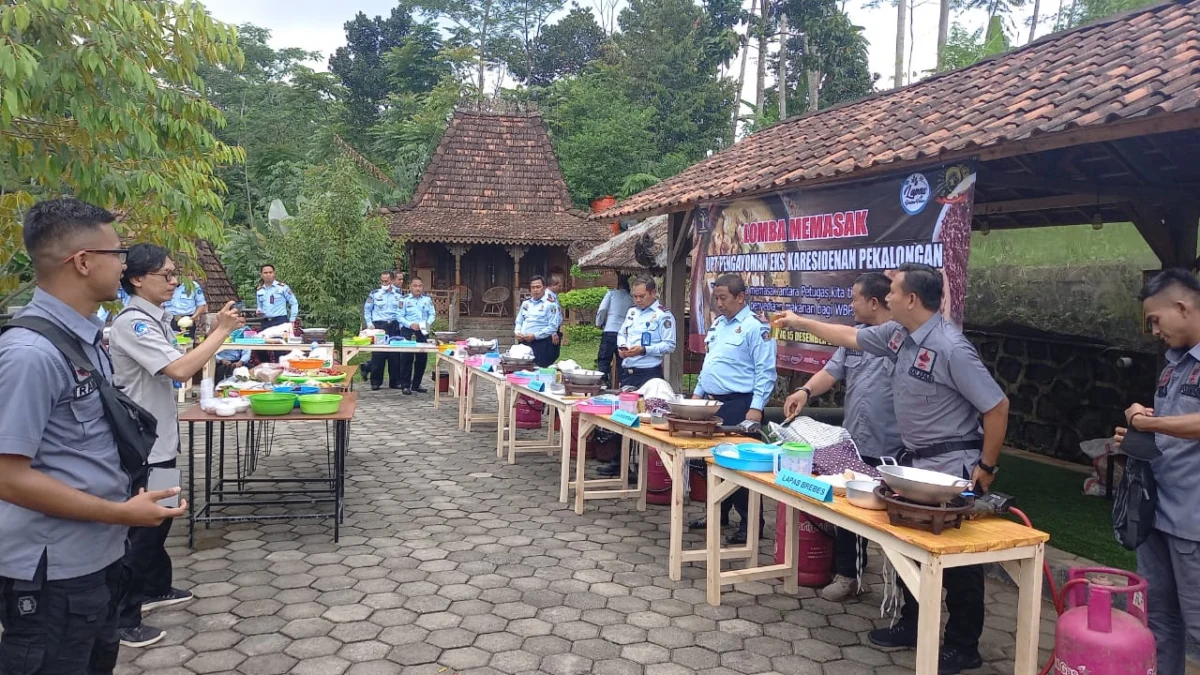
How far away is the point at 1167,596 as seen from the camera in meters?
3.03

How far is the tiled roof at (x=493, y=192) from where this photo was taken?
19047 millimetres

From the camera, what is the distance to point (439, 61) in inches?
1305

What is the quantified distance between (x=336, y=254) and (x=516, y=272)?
565 centimetres

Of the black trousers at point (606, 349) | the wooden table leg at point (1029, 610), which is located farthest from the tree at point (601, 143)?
the wooden table leg at point (1029, 610)

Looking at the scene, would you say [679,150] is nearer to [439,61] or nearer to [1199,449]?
[439,61]

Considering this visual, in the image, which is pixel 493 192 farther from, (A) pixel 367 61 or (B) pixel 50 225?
(B) pixel 50 225

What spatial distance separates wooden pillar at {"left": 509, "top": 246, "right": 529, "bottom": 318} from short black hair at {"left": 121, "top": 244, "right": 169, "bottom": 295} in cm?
1597

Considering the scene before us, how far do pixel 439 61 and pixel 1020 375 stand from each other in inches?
1152

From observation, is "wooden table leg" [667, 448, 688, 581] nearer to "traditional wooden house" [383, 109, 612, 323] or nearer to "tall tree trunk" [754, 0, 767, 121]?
"traditional wooden house" [383, 109, 612, 323]

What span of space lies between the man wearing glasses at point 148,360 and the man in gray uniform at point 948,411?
3.04m

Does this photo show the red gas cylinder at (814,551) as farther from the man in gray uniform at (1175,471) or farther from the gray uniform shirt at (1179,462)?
the gray uniform shirt at (1179,462)

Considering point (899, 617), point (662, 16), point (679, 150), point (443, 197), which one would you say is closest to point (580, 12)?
point (662, 16)

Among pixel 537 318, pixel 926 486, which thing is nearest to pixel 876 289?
pixel 926 486

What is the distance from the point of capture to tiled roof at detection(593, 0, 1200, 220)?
4.09 metres
